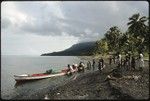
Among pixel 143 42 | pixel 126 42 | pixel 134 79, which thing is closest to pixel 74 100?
pixel 134 79

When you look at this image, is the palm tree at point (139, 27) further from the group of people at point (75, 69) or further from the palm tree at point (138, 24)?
the group of people at point (75, 69)

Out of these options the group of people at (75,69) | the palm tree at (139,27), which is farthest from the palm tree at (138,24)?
the group of people at (75,69)

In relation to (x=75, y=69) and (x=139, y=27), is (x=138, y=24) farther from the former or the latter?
(x=75, y=69)

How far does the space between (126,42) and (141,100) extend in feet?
273

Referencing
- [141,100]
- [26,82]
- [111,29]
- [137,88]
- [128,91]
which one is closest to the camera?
[141,100]

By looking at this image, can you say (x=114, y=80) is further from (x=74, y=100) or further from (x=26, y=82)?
(x=26, y=82)

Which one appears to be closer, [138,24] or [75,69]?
[75,69]

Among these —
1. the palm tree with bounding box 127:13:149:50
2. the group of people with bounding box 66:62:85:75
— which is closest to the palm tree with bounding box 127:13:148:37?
the palm tree with bounding box 127:13:149:50

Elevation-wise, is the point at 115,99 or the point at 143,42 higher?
the point at 143,42

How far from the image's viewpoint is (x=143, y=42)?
83.2m

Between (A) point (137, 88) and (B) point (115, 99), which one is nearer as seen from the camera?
(B) point (115, 99)

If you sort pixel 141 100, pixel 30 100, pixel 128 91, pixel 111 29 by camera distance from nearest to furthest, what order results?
pixel 141 100 < pixel 128 91 < pixel 30 100 < pixel 111 29

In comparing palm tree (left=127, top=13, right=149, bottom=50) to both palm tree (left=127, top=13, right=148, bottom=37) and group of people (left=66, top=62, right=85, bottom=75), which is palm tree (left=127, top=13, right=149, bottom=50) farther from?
group of people (left=66, top=62, right=85, bottom=75)

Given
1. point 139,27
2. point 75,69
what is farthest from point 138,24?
point 75,69
